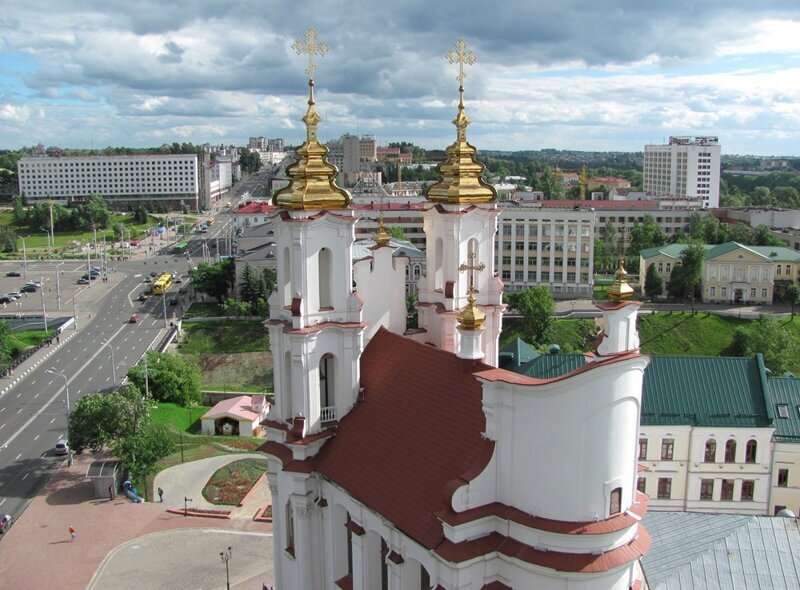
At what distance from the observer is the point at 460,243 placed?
26.6 meters

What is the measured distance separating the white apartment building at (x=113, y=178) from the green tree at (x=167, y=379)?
130 m

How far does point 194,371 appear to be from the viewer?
194 feet

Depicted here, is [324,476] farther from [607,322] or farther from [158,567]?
[158,567]

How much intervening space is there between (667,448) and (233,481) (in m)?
22.0

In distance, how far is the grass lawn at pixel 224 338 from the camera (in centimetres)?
7456

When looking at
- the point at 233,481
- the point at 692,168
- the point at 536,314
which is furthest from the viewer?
the point at 692,168

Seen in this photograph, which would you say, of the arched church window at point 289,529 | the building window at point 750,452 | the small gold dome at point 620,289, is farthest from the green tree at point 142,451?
the building window at point 750,452

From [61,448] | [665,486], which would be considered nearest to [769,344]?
[665,486]

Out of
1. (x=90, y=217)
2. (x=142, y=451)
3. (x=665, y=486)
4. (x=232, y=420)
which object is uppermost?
(x=90, y=217)

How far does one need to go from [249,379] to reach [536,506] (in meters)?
54.0

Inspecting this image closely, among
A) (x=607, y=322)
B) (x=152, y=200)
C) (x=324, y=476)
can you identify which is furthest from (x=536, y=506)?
(x=152, y=200)

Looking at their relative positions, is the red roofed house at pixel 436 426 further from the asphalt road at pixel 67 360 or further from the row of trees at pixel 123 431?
the asphalt road at pixel 67 360

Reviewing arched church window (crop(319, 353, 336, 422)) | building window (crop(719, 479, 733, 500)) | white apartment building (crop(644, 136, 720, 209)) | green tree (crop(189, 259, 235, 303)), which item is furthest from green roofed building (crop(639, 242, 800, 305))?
white apartment building (crop(644, 136, 720, 209))

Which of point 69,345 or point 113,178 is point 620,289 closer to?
point 69,345
